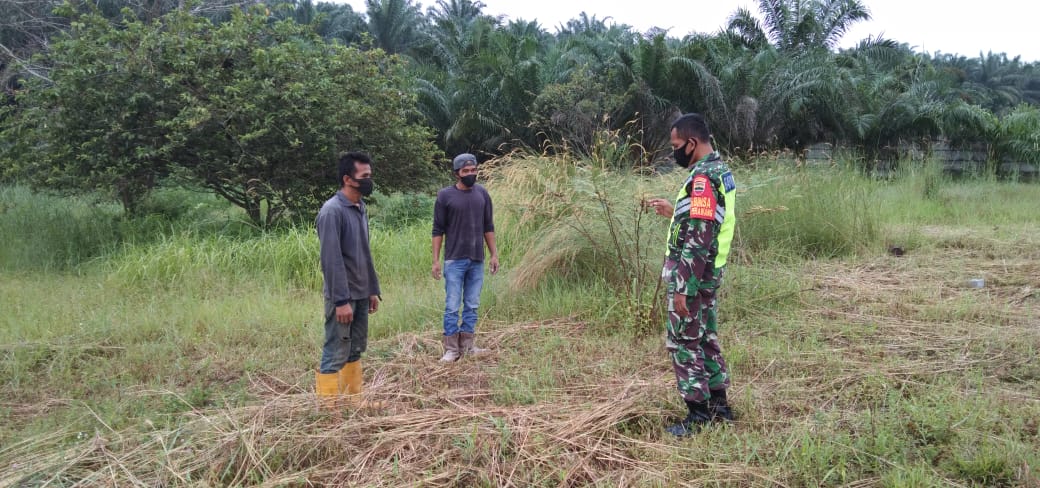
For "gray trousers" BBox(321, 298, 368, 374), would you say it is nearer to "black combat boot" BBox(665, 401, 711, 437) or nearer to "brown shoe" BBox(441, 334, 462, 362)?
"brown shoe" BBox(441, 334, 462, 362)

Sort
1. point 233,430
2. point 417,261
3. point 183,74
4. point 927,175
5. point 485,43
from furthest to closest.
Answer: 1. point 485,43
2. point 927,175
3. point 183,74
4. point 417,261
5. point 233,430

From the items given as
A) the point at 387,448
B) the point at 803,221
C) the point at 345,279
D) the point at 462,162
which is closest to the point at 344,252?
the point at 345,279

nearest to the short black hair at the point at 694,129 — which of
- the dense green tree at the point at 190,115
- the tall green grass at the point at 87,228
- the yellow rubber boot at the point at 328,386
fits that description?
the yellow rubber boot at the point at 328,386

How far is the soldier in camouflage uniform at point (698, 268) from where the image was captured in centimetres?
337

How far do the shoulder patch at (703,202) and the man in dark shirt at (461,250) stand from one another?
2086 millimetres

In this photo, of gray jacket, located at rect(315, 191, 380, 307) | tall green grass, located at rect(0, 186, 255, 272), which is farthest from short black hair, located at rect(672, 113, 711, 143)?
tall green grass, located at rect(0, 186, 255, 272)

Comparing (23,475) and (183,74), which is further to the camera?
(183,74)

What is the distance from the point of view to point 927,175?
39.0ft

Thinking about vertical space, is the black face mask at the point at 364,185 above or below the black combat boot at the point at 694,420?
above

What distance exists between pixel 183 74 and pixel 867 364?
28.7ft

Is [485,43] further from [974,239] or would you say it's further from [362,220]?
[362,220]

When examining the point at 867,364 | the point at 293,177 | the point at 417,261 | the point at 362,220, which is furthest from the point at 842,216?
the point at 293,177

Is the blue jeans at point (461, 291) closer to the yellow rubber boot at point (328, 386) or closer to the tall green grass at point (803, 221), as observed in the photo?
the yellow rubber boot at point (328, 386)

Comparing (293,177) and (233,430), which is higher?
(293,177)
